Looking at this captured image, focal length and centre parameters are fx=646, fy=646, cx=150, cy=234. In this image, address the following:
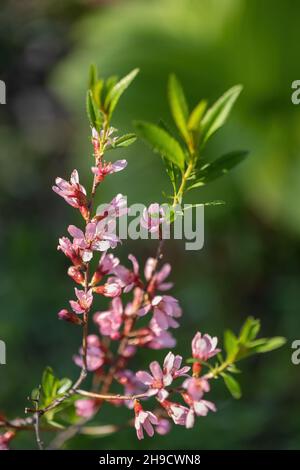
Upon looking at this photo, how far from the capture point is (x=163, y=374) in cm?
64

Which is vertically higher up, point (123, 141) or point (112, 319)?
point (123, 141)

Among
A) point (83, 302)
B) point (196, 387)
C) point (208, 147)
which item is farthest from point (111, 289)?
point (208, 147)

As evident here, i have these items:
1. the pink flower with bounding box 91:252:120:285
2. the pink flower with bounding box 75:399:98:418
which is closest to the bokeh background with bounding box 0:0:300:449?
the pink flower with bounding box 75:399:98:418

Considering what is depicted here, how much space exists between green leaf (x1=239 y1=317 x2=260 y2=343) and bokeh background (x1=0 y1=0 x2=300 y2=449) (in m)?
1.43

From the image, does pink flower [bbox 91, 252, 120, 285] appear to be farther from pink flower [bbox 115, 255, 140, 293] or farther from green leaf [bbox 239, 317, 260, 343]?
green leaf [bbox 239, 317, 260, 343]

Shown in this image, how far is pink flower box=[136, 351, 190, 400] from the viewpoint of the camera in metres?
0.63

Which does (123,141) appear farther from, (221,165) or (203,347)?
(203,347)

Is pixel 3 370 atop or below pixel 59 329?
below

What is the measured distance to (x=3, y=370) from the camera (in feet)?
5.67

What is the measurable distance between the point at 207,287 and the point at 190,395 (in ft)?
5.97

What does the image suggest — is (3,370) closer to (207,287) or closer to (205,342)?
(207,287)

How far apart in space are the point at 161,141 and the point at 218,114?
0.27ft
